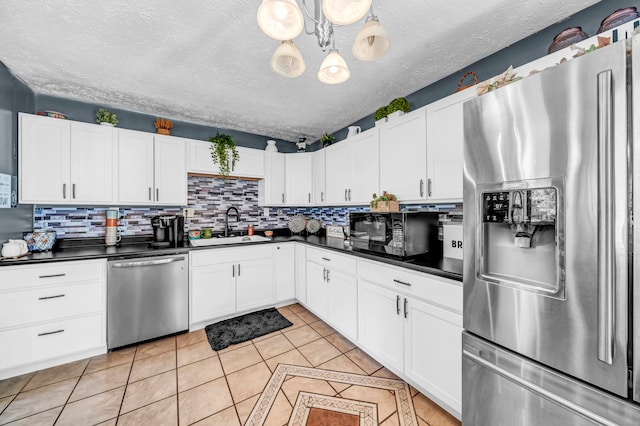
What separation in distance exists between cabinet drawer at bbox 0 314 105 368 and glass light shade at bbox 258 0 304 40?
2.82 meters

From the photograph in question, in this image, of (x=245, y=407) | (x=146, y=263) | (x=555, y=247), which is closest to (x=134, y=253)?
(x=146, y=263)

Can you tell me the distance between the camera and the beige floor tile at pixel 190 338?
253 cm

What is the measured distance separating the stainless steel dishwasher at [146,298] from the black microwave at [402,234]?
6.53ft

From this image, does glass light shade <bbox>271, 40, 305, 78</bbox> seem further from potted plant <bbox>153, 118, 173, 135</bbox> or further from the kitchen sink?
potted plant <bbox>153, 118, 173, 135</bbox>

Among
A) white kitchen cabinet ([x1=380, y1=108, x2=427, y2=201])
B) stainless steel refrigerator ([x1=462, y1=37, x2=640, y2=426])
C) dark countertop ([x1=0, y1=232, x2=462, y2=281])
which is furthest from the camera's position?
white kitchen cabinet ([x1=380, y1=108, x2=427, y2=201])

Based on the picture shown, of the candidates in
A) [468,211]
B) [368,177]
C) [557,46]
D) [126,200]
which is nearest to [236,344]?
[126,200]

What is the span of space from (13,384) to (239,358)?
1.68 m

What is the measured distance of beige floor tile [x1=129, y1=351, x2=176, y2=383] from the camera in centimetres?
204

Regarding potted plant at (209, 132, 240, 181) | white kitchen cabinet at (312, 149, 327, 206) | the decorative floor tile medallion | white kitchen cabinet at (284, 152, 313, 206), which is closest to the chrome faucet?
potted plant at (209, 132, 240, 181)

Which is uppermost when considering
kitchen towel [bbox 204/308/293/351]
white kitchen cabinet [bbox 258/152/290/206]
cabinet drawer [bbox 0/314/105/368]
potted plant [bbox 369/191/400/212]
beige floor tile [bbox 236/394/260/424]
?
white kitchen cabinet [bbox 258/152/290/206]

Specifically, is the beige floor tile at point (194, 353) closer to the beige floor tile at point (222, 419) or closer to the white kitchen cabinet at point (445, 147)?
the beige floor tile at point (222, 419)

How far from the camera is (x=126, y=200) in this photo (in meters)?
2.74

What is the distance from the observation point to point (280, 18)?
1.02 metres

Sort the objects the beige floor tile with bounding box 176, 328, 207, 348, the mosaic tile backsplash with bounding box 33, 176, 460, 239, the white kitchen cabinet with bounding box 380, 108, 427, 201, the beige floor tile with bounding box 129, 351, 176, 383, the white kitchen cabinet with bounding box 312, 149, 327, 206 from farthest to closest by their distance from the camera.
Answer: the white kitchen cabinet with bounding box 312, 149, 327, 206
the mosaic tile backsplash with bounding box 33, 176, 460, 239
the beige floor tile with bounding box 176, 328, 207, 348
the white kitchen cabinet with bounding box 380, 108, 427, 201
the beige floor tile with bounding box 129, 351, 176, 383
